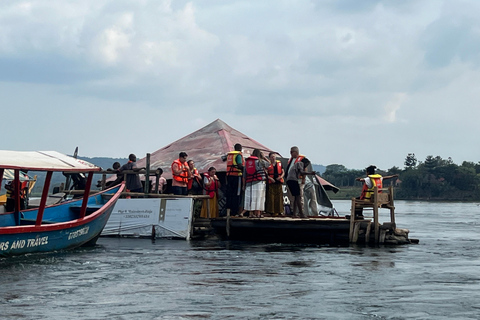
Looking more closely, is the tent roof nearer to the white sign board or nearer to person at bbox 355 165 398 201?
the white sign board

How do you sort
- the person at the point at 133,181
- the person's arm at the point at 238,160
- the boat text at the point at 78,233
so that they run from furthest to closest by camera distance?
the person at the point at 133,181
the person's arm at the point at 238,160
the boat text at the point at 78,233

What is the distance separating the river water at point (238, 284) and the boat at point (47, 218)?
0.33m

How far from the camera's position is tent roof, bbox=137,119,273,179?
25678 millimetres

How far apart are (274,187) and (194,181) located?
345 centimetres

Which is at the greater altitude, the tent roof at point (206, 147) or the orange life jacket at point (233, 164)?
the tent roof at point (206, 147)

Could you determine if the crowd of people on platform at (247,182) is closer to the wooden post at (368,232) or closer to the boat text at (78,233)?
the wooden post at (368,232)

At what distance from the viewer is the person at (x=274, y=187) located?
67.8 ft

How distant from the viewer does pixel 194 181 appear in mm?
23578

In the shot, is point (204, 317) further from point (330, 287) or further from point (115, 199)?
point (115, 199)

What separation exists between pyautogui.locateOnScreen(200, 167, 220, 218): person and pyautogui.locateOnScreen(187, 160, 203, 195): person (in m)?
0.39

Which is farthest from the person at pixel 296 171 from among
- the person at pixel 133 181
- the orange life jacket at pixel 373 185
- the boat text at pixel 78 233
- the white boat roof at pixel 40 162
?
the boat text at pixel 78 233

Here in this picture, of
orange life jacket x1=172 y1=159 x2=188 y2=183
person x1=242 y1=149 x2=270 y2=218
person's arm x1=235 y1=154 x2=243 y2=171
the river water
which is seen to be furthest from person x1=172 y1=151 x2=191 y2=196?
the river water

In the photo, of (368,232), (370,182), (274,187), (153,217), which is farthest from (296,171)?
(153,217)

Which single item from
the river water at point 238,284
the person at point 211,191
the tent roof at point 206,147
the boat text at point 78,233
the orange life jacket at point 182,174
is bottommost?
Result: the river water at point 238,284
